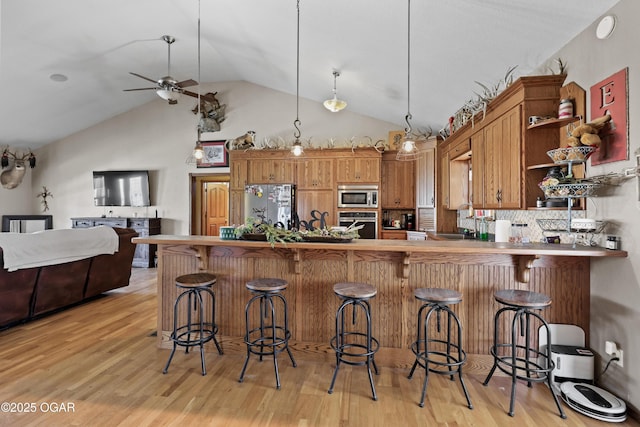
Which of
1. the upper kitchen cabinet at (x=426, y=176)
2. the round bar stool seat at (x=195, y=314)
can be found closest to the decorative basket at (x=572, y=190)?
the round bar stool seat at (x=195, y=314)

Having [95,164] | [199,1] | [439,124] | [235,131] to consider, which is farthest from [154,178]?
[439,124]

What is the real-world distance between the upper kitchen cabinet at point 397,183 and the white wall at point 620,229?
10.9 feet

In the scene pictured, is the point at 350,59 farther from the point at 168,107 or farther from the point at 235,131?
the point at 168,107

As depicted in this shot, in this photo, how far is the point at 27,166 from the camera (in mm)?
7207

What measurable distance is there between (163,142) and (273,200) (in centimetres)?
306

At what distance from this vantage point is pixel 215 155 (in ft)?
21.3

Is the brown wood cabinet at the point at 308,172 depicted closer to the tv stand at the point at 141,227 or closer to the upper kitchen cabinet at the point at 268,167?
the upper kitchen cabinet at the point at 268,167

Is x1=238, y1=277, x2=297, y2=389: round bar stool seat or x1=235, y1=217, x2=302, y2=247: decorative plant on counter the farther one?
x1=235, y1=217, x2=302, y2=247: decorative plant on counter

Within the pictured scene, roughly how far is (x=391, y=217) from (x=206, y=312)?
3.89 meters

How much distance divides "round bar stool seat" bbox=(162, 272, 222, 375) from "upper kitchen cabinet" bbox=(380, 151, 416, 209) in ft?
12.2

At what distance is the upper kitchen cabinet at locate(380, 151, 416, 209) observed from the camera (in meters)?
5.54

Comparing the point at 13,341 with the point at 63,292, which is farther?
the point at 63,292

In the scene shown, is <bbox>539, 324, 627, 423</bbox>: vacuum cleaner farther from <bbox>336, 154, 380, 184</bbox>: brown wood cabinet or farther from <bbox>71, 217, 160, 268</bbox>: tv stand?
<bbox>71, 217, 160, 268</bbox>: tv stand

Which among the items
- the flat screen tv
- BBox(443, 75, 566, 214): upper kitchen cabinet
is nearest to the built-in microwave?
BBox(443, 75, 566, 214): upper kitchen cabinet
